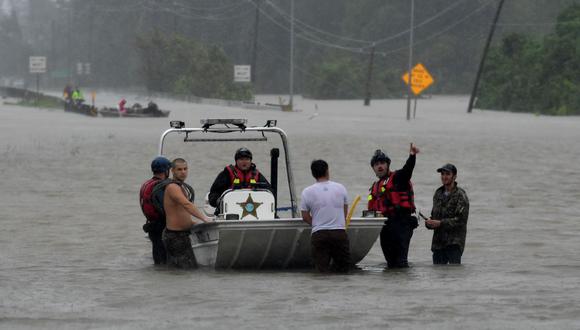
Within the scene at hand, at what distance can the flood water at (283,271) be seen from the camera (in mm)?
11438

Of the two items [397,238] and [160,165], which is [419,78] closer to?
[397,238]

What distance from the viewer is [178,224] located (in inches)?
570

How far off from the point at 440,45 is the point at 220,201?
404 ft

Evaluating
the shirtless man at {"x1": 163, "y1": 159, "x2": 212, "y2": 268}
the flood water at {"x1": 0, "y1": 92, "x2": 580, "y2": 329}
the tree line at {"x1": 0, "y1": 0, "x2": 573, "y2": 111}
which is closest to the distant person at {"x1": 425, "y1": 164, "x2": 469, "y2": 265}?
the flood water at {"x1": 0, "y1": 92, "x2": 580, "y2": 329}

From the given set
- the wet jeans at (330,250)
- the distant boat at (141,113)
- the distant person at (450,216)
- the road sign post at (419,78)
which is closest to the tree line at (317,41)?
the road sign post at (419,78)

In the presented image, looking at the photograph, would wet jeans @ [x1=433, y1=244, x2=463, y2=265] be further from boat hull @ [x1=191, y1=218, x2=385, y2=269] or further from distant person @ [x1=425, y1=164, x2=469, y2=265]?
boat hull @ [x1=191, y1=218, x2=385, y2=269]

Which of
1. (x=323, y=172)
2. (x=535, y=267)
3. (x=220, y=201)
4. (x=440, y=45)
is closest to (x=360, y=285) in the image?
(x=323, y=172)

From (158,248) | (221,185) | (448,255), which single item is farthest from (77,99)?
(448,255)

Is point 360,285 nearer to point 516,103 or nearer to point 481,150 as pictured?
point 481,150

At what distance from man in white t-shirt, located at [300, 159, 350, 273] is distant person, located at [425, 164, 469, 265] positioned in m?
0.91

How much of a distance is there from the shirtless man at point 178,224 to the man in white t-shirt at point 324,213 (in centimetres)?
115

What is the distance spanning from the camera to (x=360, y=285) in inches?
527

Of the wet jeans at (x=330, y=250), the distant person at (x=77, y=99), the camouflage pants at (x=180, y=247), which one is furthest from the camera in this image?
the distant person at (x=77, y=99)

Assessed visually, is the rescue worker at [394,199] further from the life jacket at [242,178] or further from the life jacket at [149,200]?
the life jacket at [149,200]
